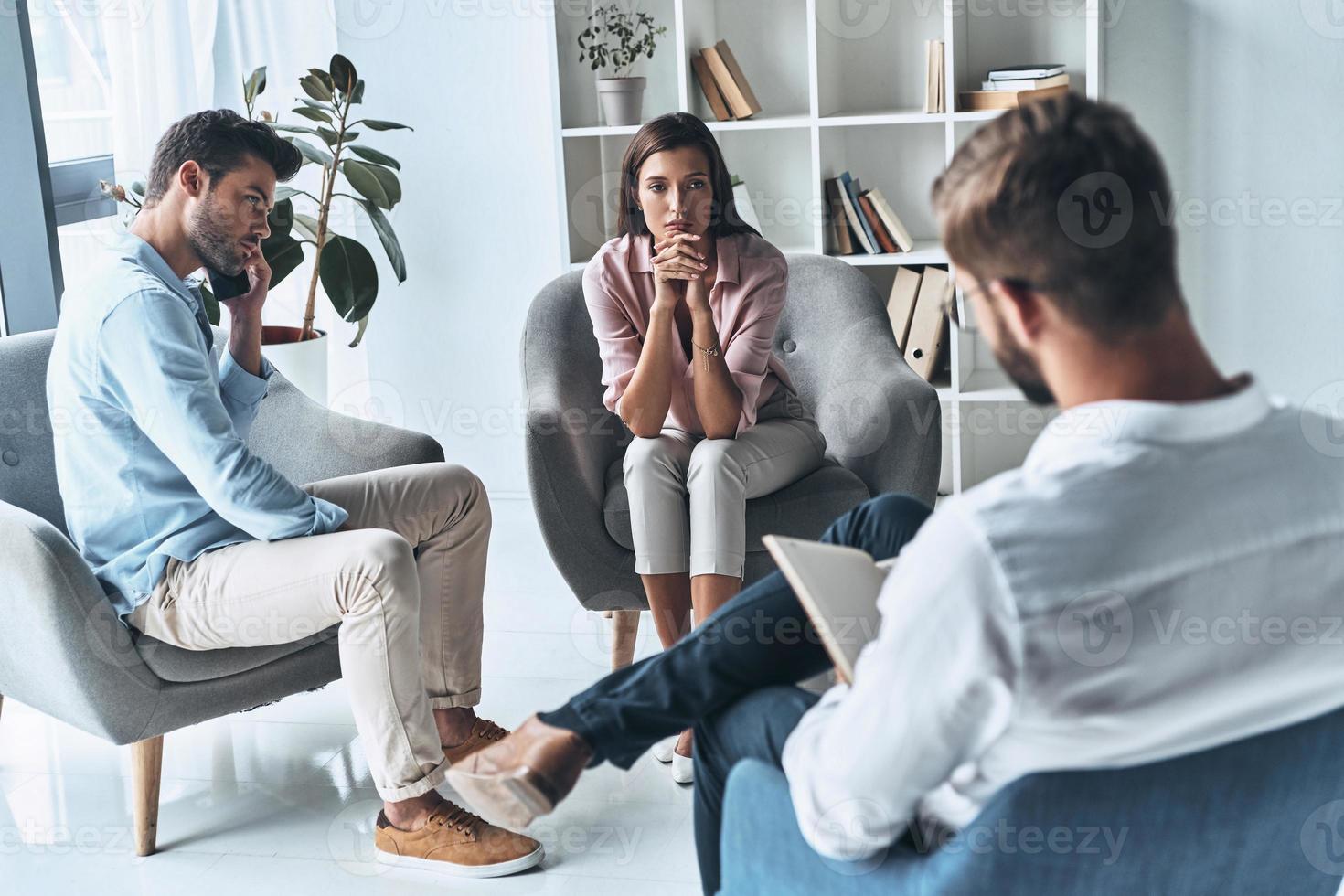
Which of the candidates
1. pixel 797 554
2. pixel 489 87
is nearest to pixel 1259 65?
pixel 489 87

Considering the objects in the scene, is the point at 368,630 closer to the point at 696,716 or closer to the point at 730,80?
the point at 696,716

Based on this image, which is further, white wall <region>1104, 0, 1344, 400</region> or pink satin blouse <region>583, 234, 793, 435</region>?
white wall <region>1104, 0, 1344, 400</region>

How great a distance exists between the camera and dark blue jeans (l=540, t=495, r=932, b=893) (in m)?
1.28

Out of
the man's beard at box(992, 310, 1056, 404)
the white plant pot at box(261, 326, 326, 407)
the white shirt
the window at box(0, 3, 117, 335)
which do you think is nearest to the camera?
the white shirt

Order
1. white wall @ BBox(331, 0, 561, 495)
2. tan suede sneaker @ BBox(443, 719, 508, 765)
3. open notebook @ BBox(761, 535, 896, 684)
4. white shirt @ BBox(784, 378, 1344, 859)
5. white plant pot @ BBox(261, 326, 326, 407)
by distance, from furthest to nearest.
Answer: white wall @ BBox(331, 0, 561, 495) → white plant pot @ BBox(261, 326, 326, 407) → tan suede sneaker @ BBox(443, 719, 508, 765) → open notebook @ BBox(761, 535, 896, 684) → white shirt @ BBox(784, 378, 1344, 859)

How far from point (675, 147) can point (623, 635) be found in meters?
0.92

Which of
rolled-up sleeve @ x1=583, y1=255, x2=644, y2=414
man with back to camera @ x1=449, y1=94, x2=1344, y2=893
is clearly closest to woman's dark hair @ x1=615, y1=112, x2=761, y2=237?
rolled-up sleeve @ x1=583, y1=255, x2=644, y2=414

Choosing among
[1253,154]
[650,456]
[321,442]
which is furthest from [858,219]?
[321,442]

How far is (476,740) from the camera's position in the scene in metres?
2.24

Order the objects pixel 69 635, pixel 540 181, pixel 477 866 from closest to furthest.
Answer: pixel 69 635 < pixel 477 866 < pixel 540 181

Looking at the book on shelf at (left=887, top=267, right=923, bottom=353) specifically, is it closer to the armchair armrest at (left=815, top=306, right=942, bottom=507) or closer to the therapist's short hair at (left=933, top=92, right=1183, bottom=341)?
the armchair armrest at (left=815, top=306, right=942, bottom=507)

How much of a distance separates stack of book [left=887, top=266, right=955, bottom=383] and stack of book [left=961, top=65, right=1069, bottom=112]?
458 millimetres

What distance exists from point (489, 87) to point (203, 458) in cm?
211

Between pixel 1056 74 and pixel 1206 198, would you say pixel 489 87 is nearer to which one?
pixel 1056 74
